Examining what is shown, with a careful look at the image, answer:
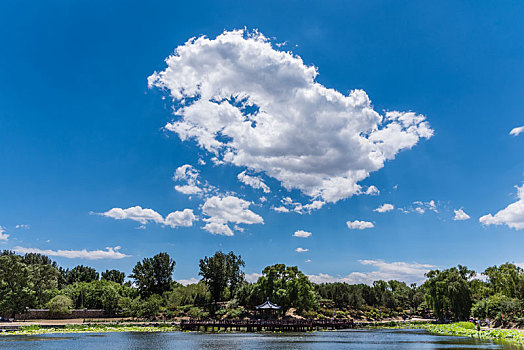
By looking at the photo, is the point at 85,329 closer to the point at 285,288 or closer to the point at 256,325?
the point at 256,325

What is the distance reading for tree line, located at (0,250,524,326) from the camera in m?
66.6

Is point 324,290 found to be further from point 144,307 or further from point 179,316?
point 144,307

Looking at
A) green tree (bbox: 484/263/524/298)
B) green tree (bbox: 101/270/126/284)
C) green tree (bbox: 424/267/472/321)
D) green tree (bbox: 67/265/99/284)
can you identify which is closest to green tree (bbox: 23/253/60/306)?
green tree (bbox: 67/265/99/284)

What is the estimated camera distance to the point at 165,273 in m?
89.9

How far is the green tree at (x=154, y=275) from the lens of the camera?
87250 millimetres

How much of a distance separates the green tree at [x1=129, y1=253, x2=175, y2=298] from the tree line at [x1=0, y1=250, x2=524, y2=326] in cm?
22

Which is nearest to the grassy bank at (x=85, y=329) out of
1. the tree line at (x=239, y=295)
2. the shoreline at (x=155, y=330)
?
the shoreline at (x=155, y=330)

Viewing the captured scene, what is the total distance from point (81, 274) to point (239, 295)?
250 ft

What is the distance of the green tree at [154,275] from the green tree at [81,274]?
50.9 m

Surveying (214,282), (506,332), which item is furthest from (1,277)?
(506,332)

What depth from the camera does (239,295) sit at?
267 feet

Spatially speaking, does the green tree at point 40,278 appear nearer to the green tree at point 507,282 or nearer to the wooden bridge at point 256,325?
the wooden bridge at point 256,325

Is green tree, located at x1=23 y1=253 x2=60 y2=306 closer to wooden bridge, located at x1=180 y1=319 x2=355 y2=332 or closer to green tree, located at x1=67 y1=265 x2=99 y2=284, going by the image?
green tree, located at x1=67 y1=265 x2=99 y2=284

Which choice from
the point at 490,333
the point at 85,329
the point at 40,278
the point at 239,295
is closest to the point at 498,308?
the point at 490,333
